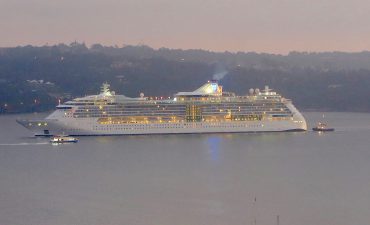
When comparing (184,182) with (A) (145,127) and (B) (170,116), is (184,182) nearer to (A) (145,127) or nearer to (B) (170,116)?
(A) (145,127)

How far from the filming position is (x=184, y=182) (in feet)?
87.4

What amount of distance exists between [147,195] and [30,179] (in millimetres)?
5292

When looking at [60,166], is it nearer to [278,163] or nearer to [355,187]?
[278,163]

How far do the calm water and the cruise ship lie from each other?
11.4ft

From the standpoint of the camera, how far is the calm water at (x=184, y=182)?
21.5 metres

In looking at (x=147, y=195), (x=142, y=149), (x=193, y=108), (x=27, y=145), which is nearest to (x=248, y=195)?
(x=147, y=195)

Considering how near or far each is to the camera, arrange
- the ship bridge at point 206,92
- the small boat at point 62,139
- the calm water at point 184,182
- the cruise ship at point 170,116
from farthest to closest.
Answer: the ship bridge at point 206,92, the cruise ship at point 170,116, the small boat at point 62,139, the calm water at point 184,182

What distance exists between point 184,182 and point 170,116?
19.4m

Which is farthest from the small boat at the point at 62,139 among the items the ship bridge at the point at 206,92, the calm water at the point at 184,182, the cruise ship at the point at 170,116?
the ship bridge at the point at 206,92

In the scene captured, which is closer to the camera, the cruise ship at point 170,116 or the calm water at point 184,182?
the calm water at point 184,182

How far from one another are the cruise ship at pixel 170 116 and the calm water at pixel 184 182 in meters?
3.47

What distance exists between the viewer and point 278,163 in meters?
31.9

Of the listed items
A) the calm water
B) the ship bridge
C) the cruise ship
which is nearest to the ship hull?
the cruise ship

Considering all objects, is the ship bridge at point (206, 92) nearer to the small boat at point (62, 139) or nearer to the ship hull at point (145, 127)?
the ship hull at point (145, 127)
